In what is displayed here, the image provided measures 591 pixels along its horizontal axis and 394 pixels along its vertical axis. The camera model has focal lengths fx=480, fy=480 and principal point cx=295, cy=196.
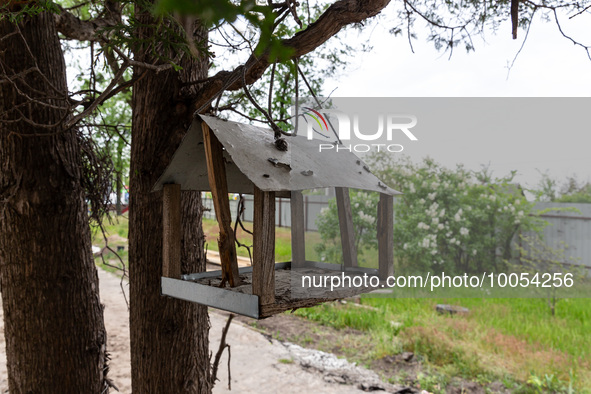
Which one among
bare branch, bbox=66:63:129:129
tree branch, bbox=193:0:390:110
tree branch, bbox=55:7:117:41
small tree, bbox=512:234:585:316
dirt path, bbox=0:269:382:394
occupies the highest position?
tree branch, bbox=55:7:117:41

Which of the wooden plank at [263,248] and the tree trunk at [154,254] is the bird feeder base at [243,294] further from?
the tree trunk at [154,254]

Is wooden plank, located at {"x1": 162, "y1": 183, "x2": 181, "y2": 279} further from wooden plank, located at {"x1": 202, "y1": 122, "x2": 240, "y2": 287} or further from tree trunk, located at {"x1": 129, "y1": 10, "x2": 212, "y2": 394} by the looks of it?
tree trunk, located at {"x1": 129, "y1": 10, "x2": 212, "y2": 394}

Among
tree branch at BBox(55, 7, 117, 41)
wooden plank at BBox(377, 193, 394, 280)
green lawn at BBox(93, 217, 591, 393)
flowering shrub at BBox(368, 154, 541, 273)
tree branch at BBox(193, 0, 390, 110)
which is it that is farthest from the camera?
flowering shrub at BBox(368, 154, 541, 273)

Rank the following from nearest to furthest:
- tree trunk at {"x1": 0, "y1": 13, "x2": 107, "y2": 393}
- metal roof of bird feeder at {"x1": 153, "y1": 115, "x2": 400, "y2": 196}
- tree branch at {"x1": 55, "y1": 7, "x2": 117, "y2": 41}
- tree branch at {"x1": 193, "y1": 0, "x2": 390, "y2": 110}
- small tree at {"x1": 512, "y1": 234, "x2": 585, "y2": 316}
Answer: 1. metal roof of bird feeder at {"x1": 153, "y1": 115, "x2": 400, "y2": 196}
2. tree branch at {"x1": 193, "y1": 0, "x2": 390, "y2": 110}
3. tree trunk at {"x1": 0, "y1": 13, "x2": 107, "y2": 393}
4. tree branch at {"x1": 55, "y1": 7, "x2": 117, "y2": 41}
5. small tree at {"x1": 512, "y1": 234, "x2": 585, "y2": 316}

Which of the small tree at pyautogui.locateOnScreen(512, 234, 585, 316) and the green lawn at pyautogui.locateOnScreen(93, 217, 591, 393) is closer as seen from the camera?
the green lawn at pyautogui.locateOnScreen(93, 217, 591, 393)

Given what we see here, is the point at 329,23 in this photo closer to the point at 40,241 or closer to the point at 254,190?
the point at 254,190

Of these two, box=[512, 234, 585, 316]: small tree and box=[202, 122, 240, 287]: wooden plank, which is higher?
box=[202, 122, 240, 287]: wooden plank

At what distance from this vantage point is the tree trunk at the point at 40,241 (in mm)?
1673

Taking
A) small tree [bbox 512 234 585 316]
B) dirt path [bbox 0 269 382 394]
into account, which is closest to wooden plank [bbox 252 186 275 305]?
dirt path [bbox 0 269 382 394]

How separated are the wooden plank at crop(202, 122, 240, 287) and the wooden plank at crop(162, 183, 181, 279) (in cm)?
18

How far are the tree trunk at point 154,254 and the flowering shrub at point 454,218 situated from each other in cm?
378

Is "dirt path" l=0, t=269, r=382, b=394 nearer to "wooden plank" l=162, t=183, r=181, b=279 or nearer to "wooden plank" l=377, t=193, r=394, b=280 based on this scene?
"wooden plank" l=377, t=193, r=394, b=280

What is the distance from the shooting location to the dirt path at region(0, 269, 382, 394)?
3346 millimetres

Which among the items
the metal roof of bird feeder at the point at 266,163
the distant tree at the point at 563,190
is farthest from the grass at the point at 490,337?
the metal roof of bird feeder at the point at 266,163
